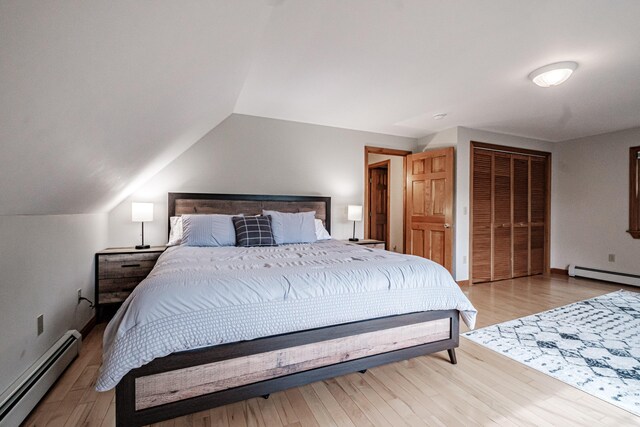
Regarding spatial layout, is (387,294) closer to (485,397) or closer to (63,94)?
(485,397)

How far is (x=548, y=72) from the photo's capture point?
251 cm

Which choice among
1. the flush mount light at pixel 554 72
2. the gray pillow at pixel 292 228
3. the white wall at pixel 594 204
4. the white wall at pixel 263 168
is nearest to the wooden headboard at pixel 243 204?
the white wall at pixel 263 168

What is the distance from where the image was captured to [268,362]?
1623 mm

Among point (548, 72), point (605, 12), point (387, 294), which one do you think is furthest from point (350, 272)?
point (548, 72)

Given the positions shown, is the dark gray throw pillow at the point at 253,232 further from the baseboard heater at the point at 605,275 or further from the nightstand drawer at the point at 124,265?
the baseboard heater at the point at 605,275

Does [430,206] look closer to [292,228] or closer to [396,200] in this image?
[396,200]

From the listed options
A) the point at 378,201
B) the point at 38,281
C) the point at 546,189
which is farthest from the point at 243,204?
the point at 546,189

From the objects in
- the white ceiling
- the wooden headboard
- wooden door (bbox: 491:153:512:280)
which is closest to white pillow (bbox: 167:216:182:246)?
the wooden headboard

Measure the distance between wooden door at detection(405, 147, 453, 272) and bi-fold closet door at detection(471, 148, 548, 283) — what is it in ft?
1.60

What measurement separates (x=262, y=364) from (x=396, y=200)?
209 inches

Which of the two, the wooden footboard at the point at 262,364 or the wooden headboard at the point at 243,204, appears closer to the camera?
the wooden footboard at the point at 262,364

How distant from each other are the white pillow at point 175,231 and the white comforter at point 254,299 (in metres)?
1.04

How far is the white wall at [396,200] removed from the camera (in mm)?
6238

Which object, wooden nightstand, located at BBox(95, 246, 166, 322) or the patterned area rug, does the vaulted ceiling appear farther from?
the patterned area rug
